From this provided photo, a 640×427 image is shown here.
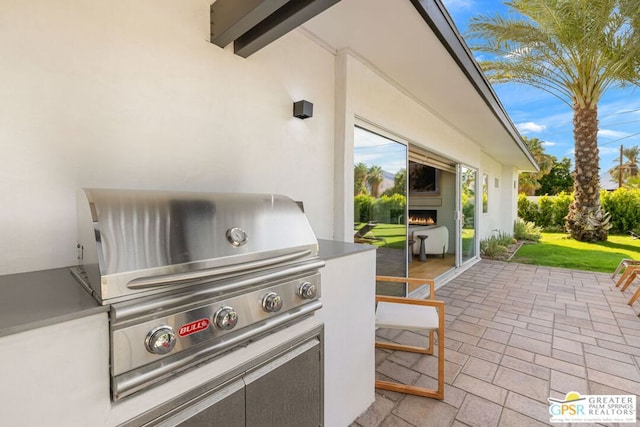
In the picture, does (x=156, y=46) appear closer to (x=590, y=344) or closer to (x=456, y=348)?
(x=456, y=348)

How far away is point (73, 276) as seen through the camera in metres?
1.27

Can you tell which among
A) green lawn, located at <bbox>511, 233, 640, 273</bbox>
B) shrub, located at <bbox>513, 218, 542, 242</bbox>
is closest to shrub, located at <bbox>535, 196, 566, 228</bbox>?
shrub, located at <bbox>513, 218, 542, 242</bbox>

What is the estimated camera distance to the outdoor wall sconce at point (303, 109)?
2.48 meters

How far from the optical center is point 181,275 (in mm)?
1106

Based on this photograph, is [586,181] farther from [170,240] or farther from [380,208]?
[170,240]

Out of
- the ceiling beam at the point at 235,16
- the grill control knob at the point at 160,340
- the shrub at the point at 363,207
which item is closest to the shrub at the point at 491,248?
the shrub at the point at 363,207

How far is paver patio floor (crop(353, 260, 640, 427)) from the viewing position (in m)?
2.18

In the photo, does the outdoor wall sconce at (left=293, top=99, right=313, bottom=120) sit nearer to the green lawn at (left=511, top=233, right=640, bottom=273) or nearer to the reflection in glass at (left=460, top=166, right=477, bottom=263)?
the reflection in glass at (left=460, top=166, right=477, bottom=263)

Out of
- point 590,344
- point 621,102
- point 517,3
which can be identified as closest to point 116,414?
point 590,344

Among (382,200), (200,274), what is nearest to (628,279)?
(382,200)

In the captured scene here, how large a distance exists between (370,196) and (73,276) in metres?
2.86

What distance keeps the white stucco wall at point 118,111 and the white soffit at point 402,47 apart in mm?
519

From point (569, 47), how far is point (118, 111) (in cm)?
956

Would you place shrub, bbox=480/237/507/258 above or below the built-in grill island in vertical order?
below
